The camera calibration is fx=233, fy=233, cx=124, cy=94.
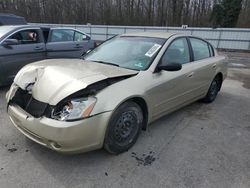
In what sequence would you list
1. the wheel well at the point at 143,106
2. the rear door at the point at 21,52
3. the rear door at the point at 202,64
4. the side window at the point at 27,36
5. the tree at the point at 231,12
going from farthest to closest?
the tree at the point at 231,12 → the side window at the point at 27,36 → the rear door at the point at 21,52 → the rear door at the point at 202,64 → the wheel well at the point at 143,106

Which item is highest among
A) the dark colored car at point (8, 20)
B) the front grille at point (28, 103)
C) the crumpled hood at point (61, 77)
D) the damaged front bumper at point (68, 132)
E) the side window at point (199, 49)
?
the dark colored car at point (8, 20)

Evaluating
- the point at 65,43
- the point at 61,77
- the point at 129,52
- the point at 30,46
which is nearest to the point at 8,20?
the point at 65,43

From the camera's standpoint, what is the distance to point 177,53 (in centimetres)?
390

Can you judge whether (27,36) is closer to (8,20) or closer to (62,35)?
(62,35)

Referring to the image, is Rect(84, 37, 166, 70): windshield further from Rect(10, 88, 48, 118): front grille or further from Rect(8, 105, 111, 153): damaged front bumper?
Rect(10, 88, 48, 118): front grille

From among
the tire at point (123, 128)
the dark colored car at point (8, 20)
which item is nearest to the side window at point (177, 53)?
the tire at point (123, 128)

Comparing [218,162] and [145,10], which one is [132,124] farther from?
[145,10]

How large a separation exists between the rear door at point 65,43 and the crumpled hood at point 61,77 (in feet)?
9.68

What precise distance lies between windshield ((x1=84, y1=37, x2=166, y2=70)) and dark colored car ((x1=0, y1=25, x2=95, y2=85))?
2.15 metres

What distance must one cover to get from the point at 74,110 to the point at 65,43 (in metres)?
4.46

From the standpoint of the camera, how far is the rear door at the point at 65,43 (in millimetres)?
6066

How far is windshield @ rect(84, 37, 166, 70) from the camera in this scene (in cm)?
339

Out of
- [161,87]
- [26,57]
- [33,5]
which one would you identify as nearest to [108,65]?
[161,87]

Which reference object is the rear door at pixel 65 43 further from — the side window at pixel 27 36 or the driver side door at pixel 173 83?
the driver side door at pixel 173 83
